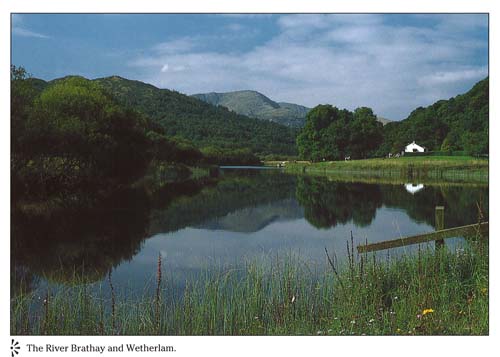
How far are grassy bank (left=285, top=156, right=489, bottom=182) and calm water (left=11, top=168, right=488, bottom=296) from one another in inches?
32.4

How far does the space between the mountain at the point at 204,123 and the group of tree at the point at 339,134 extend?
6.22 meters

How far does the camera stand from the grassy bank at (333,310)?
446 cm

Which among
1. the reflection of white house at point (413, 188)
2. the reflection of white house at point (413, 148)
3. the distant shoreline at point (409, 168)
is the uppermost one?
the reflection of white house at point (413, 148)

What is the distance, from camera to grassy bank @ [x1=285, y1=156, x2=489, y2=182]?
56.2 ft

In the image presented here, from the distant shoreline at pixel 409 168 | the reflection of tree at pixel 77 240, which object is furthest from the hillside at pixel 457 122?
the reflection of tree at pixel 77 240

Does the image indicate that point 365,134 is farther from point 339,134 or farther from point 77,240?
point 77,240

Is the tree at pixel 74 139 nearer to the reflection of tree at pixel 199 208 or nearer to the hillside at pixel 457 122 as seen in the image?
the reflection of tree at pixel 199 208

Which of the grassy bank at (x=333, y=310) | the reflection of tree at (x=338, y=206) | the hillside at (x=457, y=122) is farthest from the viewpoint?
the reflection of tree at (x=338, y=206)

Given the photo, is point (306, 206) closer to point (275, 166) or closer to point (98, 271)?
point (98, 271)

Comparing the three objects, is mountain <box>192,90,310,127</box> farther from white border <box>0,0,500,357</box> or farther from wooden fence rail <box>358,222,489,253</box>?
white border <box>0,0,500,357</box>
